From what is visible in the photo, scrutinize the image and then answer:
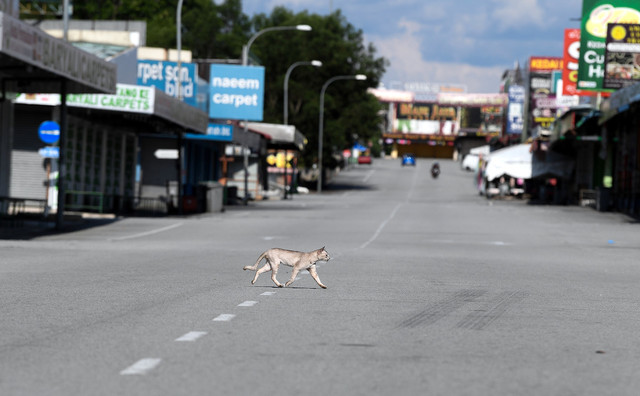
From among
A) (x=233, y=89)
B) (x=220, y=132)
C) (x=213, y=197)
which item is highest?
(x=233, y=89)

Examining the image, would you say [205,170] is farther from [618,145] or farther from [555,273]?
[555,273]

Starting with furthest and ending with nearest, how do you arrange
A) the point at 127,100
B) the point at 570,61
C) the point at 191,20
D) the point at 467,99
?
the point at 467,99 < the point at 191,20 < the point at 570,61 < the point at 127,100

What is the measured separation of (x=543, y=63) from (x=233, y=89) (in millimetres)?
42950

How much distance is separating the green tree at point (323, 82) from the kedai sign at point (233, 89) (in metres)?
30.2

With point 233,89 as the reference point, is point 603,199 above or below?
below

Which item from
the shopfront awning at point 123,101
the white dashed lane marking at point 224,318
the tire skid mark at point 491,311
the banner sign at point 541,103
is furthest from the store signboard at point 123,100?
the banner sign at point 541,103

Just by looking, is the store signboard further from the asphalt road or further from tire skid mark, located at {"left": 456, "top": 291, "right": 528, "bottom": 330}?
tire skid mark, located at {"left": 456, "top": 291, "right": 528, "bottom": 330}

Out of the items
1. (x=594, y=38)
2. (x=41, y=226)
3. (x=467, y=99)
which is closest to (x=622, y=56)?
(x=594, y=38)

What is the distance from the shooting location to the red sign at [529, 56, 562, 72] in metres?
97.1

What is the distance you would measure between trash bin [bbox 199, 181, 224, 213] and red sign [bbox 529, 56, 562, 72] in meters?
54.6

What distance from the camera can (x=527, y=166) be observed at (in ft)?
212

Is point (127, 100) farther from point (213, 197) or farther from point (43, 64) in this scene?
point (43, 64)

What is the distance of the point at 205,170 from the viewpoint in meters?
66.8

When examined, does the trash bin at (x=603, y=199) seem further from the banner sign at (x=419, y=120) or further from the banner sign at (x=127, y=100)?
the banner sign at (x=419, y=120)
